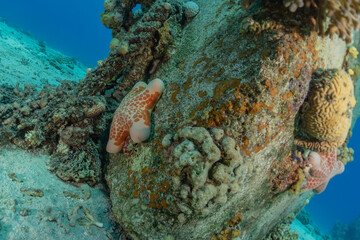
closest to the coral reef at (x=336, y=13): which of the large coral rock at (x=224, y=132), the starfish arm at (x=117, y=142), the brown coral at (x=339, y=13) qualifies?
the brown coral at (x=339, y=13)

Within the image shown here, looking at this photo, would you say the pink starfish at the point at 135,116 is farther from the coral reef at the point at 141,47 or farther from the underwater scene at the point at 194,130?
the coral reef at the point at 141,47

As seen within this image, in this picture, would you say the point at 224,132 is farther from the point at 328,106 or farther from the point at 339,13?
the point at 339,13

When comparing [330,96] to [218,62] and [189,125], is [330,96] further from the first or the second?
[189,125]

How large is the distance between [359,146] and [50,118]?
98.2 meters

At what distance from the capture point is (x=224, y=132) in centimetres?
226

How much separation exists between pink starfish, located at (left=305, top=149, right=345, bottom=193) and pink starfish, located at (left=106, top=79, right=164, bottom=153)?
240 centimetres

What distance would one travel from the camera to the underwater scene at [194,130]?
223cm

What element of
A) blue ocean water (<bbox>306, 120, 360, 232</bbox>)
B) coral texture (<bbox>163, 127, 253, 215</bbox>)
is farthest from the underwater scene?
blue ocean water (<bbox>306, 120, 360, 232</bbox>)

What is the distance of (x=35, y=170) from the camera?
2.94 metres

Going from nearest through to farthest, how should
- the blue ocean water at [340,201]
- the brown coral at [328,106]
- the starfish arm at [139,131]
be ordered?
the brown coral at [328,106]
the starfish arm at [139,131]
the blue ocean water at [340,201]

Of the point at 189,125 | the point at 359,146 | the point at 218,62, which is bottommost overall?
the point at 189,125

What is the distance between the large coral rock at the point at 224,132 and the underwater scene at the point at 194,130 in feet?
0.05

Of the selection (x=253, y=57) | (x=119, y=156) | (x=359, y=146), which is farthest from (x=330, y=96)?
(x=359, y=146)

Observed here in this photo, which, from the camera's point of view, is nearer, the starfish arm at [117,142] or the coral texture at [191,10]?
the starfish arm at [117,142]
